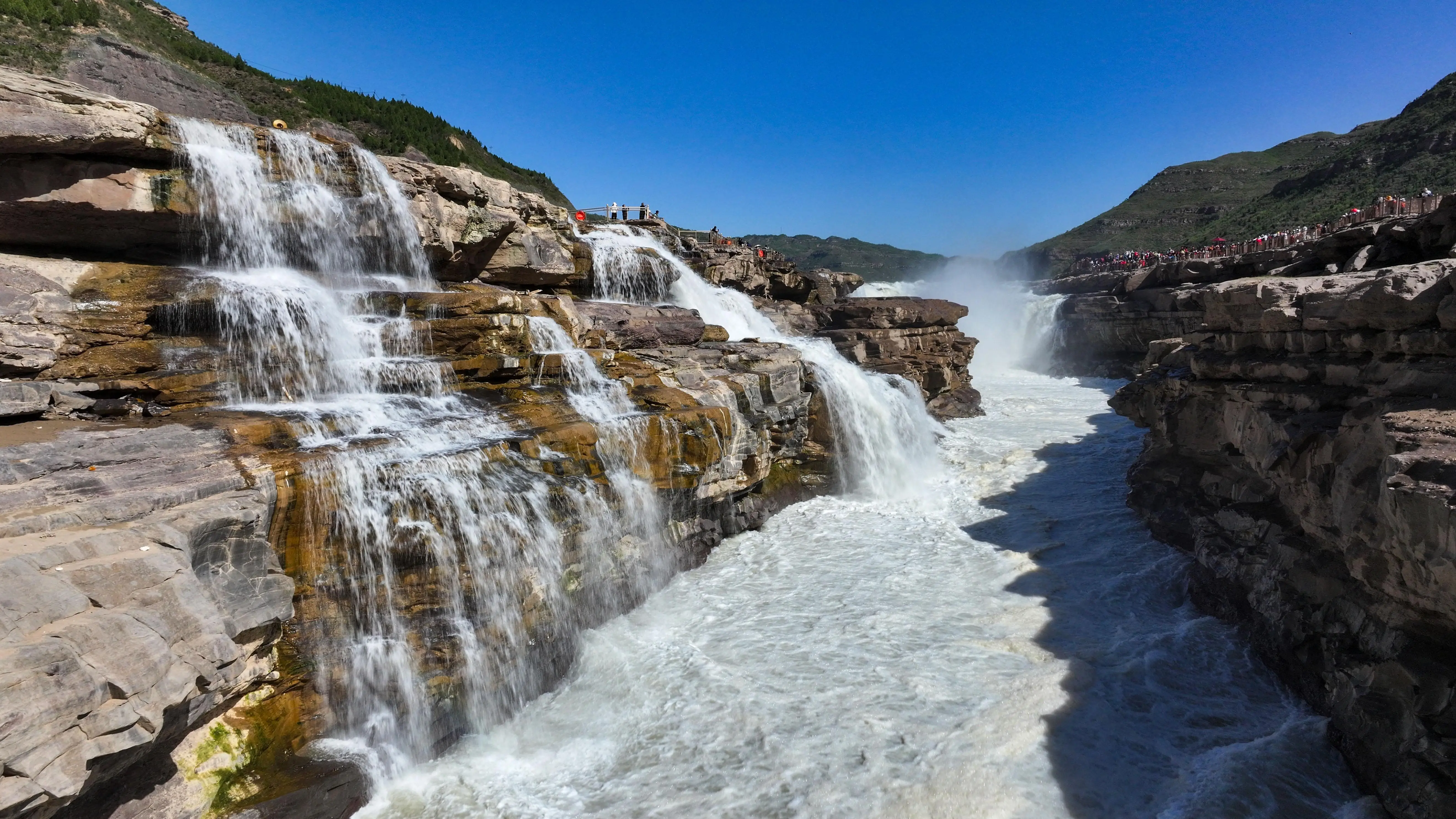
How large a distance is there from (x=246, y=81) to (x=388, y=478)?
32.5 metres

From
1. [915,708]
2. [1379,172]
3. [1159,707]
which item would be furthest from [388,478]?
[1379,172]

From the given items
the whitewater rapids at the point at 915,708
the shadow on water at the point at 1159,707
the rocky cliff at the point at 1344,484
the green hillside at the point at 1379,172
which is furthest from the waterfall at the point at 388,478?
the green hillside at the point at 1379,172

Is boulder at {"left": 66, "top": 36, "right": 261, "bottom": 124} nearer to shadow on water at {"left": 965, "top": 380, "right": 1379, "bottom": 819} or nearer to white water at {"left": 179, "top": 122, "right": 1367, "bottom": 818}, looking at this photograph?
white water at {"left": 179, "top": 122, "right": 1367, "bottom": 818}

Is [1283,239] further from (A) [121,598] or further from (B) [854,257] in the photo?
(B) [854,257]

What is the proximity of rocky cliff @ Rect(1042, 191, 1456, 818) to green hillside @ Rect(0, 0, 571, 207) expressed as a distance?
78.9ft

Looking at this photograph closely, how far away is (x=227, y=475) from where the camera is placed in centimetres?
509

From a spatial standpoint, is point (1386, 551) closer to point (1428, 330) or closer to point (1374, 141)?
point (1428, 330)

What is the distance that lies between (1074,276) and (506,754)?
43325 millimetres

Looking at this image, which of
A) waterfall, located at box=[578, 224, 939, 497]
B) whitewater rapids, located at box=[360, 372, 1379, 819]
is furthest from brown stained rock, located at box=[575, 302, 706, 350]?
whitewater rapids, located at box=[360, 372, 1379, 819]

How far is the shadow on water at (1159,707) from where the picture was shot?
476cm

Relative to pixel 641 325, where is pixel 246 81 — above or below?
above

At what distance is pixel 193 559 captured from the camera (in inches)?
177

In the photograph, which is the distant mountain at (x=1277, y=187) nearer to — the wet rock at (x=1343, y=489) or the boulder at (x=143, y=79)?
the wet rock at (x=1343, y=489)

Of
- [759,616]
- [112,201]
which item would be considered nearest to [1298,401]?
[759,616]
